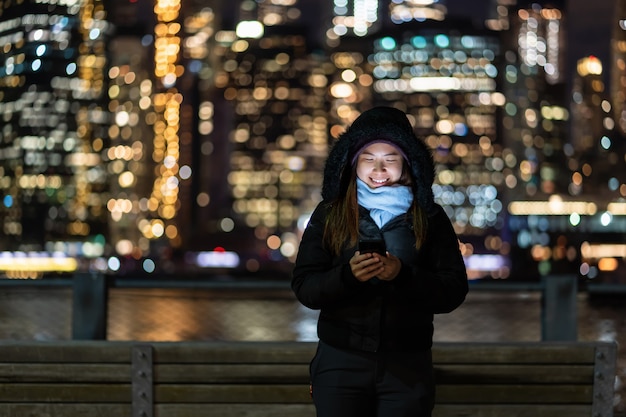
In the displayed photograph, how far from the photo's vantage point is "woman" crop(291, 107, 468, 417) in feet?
12.9

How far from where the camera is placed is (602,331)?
484 inches

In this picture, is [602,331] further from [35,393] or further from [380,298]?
[380,298]

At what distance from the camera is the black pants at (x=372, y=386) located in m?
3.93

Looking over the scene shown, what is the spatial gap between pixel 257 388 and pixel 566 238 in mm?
131661

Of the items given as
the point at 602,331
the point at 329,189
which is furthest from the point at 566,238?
the point at 329,189

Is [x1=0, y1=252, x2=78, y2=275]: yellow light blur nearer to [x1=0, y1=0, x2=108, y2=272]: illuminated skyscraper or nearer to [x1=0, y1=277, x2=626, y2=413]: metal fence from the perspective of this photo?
[x1=0, y1=0, x2=108, y2=272]: illuminated skyscraper

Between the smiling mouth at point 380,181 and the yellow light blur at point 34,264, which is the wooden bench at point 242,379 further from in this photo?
the yellow light blur at point 34,264

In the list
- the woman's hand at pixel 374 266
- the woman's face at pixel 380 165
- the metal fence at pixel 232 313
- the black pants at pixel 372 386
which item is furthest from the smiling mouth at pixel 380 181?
the metal fence at pixel 232 313

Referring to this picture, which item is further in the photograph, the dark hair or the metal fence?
the metal fence

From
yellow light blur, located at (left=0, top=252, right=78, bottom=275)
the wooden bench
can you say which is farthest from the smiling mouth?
yellow light blur, located at (left=0, top=252, right=78, bottom=275)

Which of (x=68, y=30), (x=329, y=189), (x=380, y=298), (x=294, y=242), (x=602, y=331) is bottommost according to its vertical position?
(x=294, y=242)

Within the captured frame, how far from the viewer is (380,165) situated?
13.3 ft

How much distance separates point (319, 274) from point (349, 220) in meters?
0.21

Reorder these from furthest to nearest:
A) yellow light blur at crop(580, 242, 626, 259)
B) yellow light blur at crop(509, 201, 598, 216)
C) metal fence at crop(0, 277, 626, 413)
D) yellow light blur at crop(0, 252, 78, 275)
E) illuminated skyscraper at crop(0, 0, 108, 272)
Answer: illuminated skyscraper at crop(0, 0, 108, 272), yellow light blur at crop(509, 201, 598, 216), yellow light blur at crop(0, 252, 78, 275), yellow light blur at crop(580, 242, 626, 259), metal fence at crop(0, 277, 626, 413)
